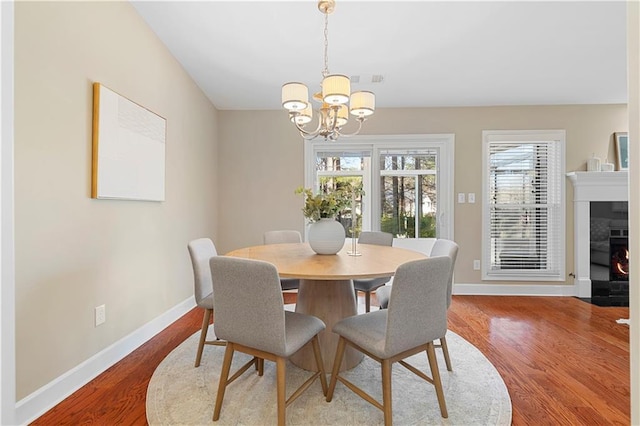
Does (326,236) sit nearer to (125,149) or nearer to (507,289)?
(125,149)

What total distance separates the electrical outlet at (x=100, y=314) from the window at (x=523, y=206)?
3984 mm

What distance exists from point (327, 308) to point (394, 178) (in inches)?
98.1

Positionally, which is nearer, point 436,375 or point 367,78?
point 436,375

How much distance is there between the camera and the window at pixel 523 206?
13.0 feet

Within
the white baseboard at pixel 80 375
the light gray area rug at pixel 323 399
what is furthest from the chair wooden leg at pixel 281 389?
the white baseboard at pixel 80 375

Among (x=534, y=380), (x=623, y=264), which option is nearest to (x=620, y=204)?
(x=623, y=264)

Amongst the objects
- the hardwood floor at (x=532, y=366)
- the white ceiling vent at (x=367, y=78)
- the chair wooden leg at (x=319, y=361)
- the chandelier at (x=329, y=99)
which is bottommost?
the hardwood floor at (x=532, y=366)

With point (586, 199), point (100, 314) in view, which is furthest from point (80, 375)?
point (586, 199)

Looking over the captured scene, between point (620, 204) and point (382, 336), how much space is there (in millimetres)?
3975

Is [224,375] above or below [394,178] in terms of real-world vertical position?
below

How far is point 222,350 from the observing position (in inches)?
93.7

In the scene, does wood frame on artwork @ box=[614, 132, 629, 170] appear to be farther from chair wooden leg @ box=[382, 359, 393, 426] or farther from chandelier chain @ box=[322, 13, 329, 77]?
chair wooden leg @ box=[382, 359, 393, 426]

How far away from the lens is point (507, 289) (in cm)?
401

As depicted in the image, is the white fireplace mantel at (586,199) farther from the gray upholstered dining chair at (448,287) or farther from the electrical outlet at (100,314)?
the electrical outlet at (100,314)
